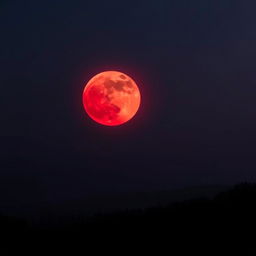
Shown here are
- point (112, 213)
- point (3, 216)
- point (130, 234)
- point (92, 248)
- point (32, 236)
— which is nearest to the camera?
point (92, 248)

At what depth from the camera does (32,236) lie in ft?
62.3

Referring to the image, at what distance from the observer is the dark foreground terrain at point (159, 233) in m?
Answer: 15.6

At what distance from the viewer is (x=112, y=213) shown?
22297 millimetres

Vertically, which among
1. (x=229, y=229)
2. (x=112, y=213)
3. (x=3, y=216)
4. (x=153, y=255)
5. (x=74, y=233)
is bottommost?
(x=153, y=255)

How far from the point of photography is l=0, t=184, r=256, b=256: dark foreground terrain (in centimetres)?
1561

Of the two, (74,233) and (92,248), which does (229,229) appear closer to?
(92,248)

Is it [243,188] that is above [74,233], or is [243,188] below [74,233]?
above

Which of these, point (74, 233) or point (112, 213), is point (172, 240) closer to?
point (74, 233)

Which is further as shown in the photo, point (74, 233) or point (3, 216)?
point (3, 216)

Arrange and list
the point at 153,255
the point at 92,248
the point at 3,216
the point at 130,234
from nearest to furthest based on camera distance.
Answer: the point at 153,255
the point at 92,248
the point at 130,234
the point at 3,216

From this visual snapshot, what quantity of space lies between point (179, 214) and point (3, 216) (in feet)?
41.1

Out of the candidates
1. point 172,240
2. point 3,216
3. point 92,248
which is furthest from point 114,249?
point 3,216

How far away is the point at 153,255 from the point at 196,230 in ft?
8.49

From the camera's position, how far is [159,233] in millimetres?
17062
